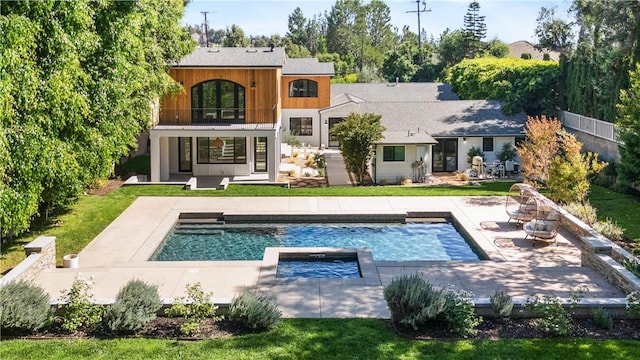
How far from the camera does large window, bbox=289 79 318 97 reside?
135 ft

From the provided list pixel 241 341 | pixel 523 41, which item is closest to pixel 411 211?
pixel 241 341

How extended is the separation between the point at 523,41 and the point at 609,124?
197ft

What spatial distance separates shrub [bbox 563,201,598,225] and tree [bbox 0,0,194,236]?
13.2m

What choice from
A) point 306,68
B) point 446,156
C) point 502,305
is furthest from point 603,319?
point 306,68

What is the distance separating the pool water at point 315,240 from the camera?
1638 cm

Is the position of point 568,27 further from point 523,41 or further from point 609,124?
point 523,41

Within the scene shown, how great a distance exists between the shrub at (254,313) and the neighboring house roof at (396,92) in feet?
123

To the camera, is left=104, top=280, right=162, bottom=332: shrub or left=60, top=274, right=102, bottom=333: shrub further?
left=60, top=274, right=102, bottom=333: shrub

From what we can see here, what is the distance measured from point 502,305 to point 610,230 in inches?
307

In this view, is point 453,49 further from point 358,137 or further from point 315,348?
point 315,348

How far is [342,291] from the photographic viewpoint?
39.2 ft

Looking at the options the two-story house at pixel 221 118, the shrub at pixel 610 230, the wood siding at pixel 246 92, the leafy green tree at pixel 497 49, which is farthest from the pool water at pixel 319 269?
the leafy green tree at pixel 497 49

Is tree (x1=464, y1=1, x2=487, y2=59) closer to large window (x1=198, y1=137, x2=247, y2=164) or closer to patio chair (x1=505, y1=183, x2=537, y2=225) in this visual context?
large window (x1=198, y1=137, x2=247, y2=164)

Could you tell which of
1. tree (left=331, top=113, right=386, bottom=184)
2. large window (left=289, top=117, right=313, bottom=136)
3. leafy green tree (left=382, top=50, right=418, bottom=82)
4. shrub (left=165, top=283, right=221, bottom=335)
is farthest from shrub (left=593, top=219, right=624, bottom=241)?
leafy green tree (left=382, top=50, right=418, bottom=82)
